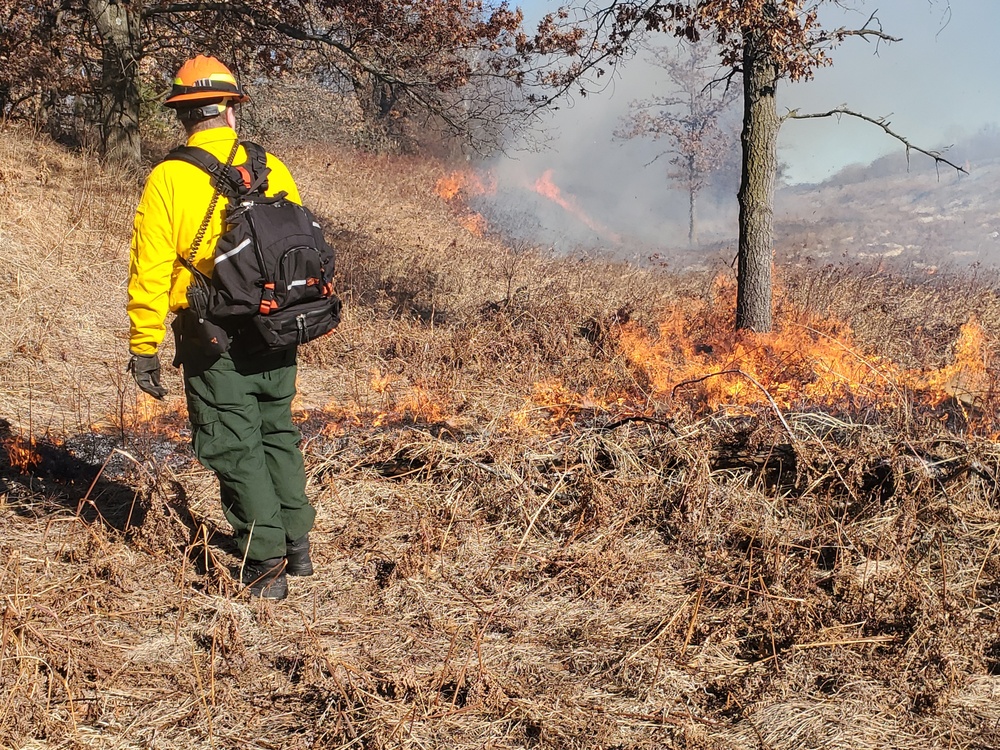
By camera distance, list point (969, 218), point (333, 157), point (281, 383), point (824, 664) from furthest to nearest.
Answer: point (969, 218) < point (333, 157) < point (281, 383) < point (824, 664)

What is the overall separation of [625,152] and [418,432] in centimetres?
3918

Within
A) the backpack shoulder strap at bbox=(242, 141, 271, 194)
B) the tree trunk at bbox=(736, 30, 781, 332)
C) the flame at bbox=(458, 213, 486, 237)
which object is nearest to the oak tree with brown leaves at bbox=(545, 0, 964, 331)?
the tree trunk at bbox=(736, 30, 781, 332)

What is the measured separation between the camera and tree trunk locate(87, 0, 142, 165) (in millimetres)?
10836

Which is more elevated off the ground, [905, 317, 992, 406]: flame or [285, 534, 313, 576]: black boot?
[905, 317, 992, 406]: flame

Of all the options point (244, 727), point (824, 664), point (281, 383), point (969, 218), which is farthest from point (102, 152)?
point (969, 218)

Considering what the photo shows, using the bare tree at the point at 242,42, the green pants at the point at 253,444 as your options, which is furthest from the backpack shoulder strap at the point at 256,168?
the bare tree at the point at 242,42

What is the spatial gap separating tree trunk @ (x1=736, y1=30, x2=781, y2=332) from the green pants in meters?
5.55

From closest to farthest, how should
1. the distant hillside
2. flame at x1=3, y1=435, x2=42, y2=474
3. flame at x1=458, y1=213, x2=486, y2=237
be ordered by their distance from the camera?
flame at x1=3, y1=435, x2=42, y2=474, flame at x1=458, y1=213, x2=486, y2=237, the distant hillside

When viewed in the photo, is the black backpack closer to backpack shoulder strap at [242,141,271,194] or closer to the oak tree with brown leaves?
backpack shoulder strap at [242,141,271,194]

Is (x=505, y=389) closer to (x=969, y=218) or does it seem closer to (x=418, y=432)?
(x=418, y=432)

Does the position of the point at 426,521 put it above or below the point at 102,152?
below

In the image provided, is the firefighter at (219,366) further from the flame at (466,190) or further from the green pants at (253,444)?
the flame at (466,190)

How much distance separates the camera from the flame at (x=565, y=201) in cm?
3131

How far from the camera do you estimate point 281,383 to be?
140 inches
